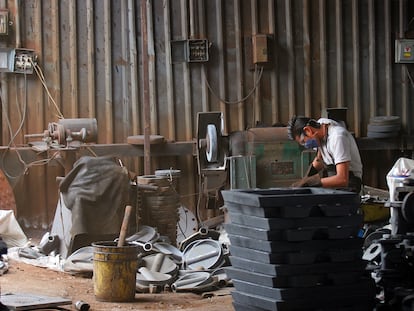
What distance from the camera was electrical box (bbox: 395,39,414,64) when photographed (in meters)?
10.4

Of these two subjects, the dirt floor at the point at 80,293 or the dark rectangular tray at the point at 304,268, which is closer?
the dark rectangular tray at the point at 304,268

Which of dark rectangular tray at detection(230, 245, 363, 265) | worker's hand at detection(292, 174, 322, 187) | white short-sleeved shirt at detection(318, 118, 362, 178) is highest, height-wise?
white short-sleeved shirt at detection(318, 118, 362, 178)

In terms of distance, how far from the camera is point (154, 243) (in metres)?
7.95

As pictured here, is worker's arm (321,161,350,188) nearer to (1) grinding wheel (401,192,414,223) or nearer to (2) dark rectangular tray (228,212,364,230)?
(1) grinding wheel (401,192,414,223)

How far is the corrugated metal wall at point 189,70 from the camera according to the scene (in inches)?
389

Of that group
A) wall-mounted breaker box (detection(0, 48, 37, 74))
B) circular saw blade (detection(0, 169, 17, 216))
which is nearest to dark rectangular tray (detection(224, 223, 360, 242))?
circular saw blade (detection(0, 169, 17, 216))

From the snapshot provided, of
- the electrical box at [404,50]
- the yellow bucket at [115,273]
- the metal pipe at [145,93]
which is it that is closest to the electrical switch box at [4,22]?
the metal pipe at [145,93]

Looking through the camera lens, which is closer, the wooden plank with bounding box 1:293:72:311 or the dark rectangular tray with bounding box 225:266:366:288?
the dark rectangular tray with bounding box 225:266:366:288

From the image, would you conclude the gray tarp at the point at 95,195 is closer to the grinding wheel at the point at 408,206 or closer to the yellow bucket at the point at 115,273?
the yellow bucket at the point at 115,273

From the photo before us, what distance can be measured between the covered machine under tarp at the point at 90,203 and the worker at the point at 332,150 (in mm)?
Answer: 2107

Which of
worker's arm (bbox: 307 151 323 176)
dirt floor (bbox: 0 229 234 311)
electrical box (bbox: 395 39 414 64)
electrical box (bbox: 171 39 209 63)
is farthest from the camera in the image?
electrical box (bbox: 395 39 414 64)

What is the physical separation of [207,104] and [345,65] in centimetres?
193

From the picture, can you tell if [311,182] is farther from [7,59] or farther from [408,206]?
[7,59]

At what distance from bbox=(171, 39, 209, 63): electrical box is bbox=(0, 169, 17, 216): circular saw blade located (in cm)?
261
